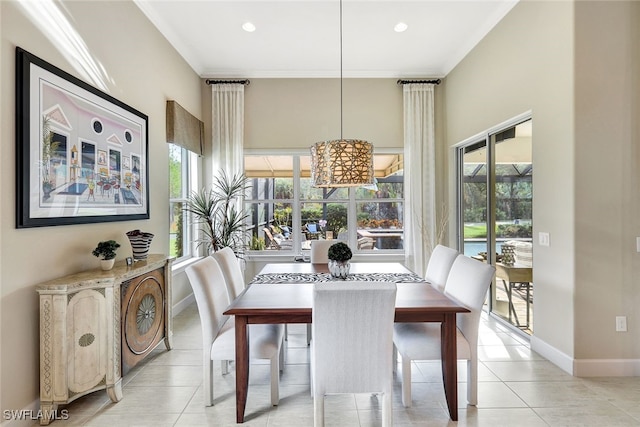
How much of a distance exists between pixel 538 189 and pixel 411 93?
258cm

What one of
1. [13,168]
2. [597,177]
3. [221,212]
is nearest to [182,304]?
[221,212]

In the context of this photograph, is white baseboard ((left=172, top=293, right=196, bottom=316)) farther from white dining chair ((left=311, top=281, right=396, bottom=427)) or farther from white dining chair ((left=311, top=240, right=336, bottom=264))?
white dining chair ((left=311, top=281, right=396, bottom=427))

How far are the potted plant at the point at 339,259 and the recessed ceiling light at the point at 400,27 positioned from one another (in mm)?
2595

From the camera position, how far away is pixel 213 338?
2252mm

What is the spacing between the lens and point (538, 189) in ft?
9.91

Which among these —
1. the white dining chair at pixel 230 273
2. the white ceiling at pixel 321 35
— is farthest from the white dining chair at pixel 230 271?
the white ceiling at pixel 321 35

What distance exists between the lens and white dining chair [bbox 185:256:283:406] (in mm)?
2199

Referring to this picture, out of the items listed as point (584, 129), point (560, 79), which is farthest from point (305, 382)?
point (560, 79)

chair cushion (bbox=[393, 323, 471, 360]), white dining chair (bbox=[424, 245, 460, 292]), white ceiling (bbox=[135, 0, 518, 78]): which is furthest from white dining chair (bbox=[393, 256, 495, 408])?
white ceiling (bbox=[135, 0, 518, 78])

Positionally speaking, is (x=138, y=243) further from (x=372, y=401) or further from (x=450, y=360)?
(x=450, y=360)

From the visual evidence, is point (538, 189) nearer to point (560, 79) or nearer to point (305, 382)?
point (560, 79)

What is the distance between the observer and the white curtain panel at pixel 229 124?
496 cm

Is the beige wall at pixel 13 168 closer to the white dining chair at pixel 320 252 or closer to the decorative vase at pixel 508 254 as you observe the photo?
the white dining chair at pixel 320 252

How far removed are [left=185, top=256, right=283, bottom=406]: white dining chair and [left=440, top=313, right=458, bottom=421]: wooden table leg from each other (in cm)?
107
